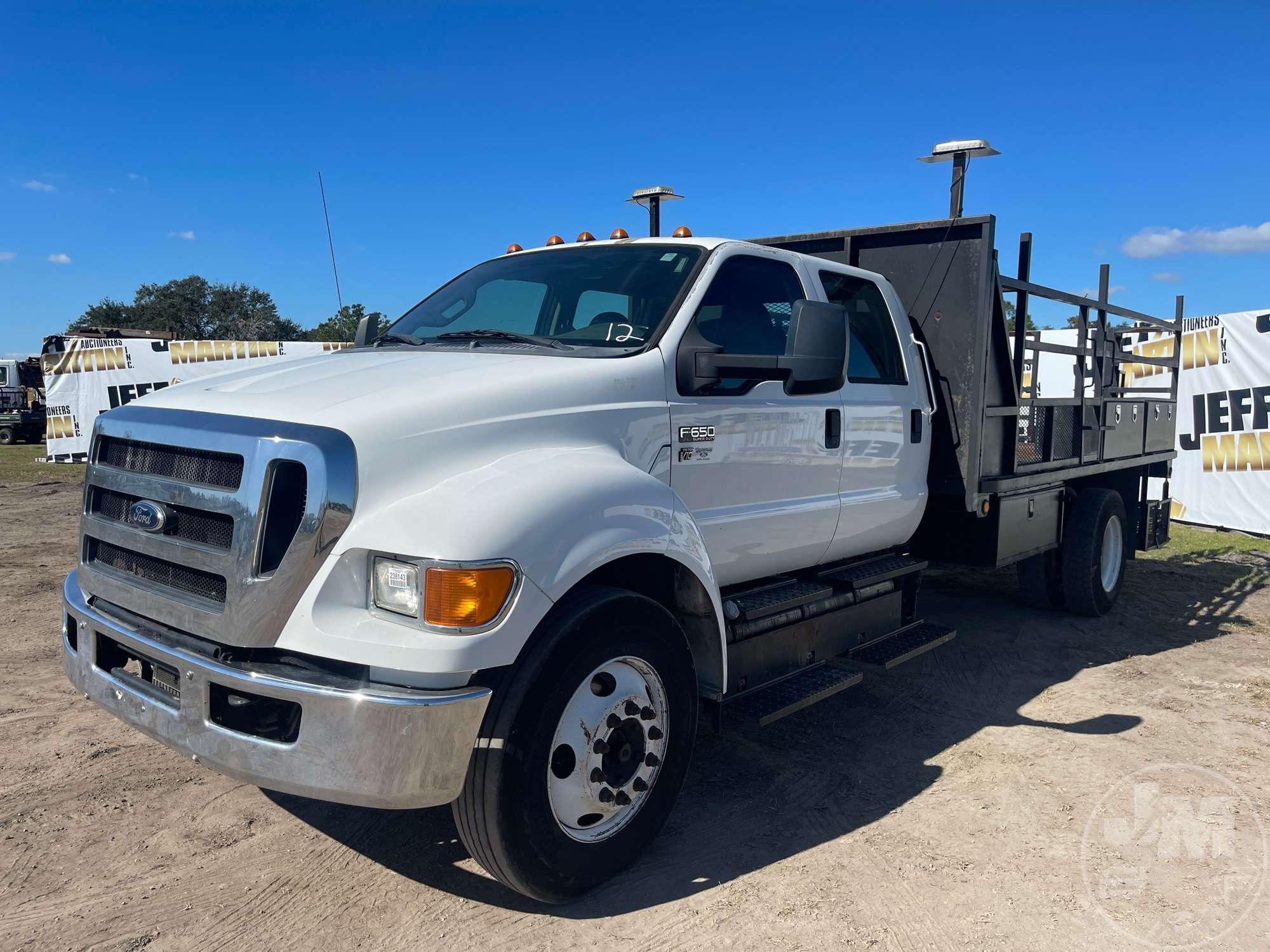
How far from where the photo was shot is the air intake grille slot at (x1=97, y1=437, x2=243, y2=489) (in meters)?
2.69

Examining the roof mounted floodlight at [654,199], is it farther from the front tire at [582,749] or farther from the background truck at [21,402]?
the background truck at [21,402]

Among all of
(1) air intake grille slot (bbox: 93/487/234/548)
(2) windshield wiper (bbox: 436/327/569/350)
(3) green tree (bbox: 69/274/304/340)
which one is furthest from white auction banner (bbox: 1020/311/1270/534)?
(3) green tree (bbox: 69/274/304/340)

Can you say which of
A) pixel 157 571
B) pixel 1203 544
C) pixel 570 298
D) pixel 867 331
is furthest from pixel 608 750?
pixel 1203 544

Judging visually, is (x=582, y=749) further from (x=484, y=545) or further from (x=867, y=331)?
(x=867, y=331)

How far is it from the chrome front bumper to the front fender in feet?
0.34

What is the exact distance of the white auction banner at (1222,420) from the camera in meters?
12.0

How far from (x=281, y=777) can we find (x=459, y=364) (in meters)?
1.48

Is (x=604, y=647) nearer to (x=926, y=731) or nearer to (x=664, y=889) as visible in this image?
(x=664, y=889)

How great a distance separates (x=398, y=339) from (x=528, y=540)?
1.74 meters

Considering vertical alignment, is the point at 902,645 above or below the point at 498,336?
below

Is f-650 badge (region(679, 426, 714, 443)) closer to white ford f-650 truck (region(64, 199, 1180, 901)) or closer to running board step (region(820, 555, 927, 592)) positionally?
white ford f-650 truck (region(64, 199, 1180, 901))

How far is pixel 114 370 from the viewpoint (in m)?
19.3

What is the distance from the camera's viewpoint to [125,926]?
9.25 feet

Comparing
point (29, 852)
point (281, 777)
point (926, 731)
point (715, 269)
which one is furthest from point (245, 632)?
point (926, 731)
